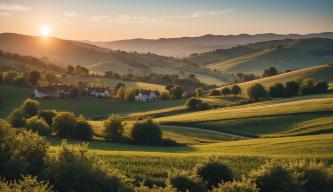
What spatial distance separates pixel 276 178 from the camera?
3619cm

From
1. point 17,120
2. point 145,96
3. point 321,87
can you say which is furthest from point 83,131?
point 321,87

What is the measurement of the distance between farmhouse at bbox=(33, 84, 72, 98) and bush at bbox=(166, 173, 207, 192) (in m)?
94.0

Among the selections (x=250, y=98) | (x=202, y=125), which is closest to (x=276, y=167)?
(x=202, y=125)

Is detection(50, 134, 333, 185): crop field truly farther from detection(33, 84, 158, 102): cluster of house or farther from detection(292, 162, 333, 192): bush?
detection(33, 84, 158, 102): cluster of house

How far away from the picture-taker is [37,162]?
1483 inches

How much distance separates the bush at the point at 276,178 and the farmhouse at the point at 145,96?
100 metres

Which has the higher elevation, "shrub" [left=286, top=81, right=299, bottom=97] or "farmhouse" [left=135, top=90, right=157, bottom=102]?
"shrub" [left=286, top=81, right=299, bottom=97]

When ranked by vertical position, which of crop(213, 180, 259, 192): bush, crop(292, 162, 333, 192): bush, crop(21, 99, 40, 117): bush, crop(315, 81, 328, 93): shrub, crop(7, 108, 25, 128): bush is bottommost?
crop(292, 162, 333, 192): bush

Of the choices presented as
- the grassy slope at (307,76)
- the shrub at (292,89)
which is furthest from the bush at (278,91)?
the grassy slope at (307,76)

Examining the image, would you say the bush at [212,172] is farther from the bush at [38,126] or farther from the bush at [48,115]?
the bush at [48,115]

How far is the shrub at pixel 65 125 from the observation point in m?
70.4

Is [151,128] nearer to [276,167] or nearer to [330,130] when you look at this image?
[330,130]

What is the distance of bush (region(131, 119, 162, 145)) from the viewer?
6725 centimetres

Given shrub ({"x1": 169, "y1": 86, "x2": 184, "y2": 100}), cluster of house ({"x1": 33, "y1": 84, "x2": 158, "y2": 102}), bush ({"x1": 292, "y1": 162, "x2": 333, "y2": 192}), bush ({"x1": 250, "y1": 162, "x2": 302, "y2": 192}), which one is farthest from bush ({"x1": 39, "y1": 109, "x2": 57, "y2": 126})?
shrub ({"x1": 169, "y1": 86, "x2": 184, "y2": 100})
